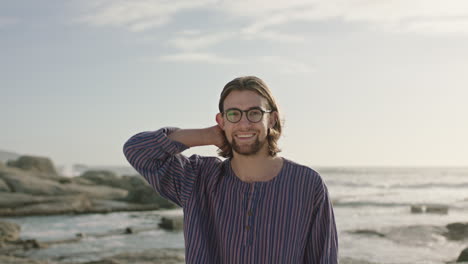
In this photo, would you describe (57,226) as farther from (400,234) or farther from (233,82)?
(233,82)

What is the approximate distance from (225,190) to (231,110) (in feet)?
A: 1.51

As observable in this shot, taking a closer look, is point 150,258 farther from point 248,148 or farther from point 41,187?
point 41,187

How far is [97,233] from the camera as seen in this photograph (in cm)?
1438

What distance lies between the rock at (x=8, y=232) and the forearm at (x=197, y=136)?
37.6 feet

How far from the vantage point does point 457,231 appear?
14.0 m

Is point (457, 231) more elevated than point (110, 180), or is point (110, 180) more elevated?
point (110, 180)

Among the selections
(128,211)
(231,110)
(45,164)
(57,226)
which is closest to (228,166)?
(231,110)

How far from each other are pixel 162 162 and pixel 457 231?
13008 mm

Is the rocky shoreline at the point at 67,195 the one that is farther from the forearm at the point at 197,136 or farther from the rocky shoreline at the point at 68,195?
the forearm at the point at 197,136

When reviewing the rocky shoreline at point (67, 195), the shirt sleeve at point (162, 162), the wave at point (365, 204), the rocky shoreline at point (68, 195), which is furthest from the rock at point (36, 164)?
the shirt sleeve at point (162, 162)

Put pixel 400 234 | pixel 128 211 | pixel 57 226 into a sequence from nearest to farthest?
pixel 400 234 → pixel 57 226 → pixel 128 211

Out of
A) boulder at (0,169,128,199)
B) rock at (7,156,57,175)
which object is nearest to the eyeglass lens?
boulder at (0,169,128,199)

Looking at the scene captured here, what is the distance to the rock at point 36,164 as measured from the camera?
98.0ft

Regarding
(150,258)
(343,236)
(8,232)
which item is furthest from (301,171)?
(8,232)
